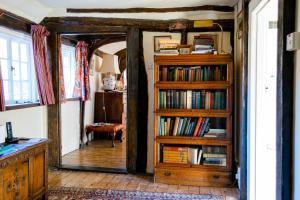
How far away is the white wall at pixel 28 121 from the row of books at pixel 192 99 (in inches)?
68.0

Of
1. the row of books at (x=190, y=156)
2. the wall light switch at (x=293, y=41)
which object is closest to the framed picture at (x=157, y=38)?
the row of books at (x=190, y=156)

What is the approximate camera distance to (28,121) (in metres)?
4.04

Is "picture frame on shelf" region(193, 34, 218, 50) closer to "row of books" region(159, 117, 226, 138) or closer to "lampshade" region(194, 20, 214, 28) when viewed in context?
"lampshade" region(194, 20, 214, 28)

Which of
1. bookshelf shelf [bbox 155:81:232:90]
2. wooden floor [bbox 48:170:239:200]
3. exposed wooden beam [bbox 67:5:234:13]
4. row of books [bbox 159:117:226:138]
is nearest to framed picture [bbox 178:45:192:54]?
bookshelf shelf [bbox 155:81:232:90]

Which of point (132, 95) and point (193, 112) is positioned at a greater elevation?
point (132, 95)

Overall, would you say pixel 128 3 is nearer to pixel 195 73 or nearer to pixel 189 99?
pixel 195 73

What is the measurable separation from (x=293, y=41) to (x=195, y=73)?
2.14 metres

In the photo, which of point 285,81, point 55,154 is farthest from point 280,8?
point 55,154

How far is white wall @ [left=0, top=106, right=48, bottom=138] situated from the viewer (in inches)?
144

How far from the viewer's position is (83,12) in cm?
426

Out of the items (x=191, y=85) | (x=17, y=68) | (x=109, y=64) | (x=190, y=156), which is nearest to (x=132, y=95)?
(x=191, y=85)

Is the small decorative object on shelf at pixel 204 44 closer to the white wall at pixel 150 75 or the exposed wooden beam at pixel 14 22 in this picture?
the white wall at pixel 150 75

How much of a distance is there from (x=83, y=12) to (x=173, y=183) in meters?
2.57

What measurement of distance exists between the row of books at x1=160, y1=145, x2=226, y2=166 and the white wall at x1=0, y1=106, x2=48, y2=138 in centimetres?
178
